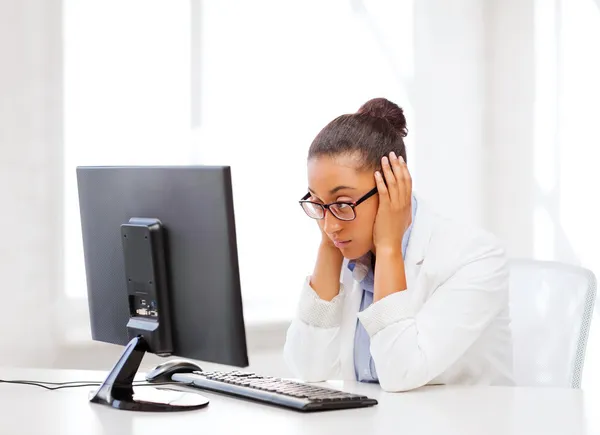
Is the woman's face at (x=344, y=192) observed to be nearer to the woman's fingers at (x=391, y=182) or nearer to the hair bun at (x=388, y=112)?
the woman's fingers at (x=391, y=182)

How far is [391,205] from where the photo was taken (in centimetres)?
197

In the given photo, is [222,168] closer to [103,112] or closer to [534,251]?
[103,112]

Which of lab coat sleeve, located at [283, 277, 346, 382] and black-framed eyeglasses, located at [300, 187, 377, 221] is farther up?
black-framed eyeglasses, located at [300, 187, 377, 221]

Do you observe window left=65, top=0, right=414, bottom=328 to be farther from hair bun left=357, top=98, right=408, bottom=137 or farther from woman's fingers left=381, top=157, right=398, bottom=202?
woman's fingers left=381, top=157, right=398, bottom=202

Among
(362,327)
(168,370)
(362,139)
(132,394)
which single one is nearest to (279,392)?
(132,394)

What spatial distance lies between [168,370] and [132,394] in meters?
0.24

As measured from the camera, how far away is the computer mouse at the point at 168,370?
6.31 ft

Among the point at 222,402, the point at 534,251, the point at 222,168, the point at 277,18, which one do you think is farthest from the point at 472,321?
the point at 534,251

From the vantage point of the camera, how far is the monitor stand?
1.61 metres

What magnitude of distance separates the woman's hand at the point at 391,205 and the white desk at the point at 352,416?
1.11 feet

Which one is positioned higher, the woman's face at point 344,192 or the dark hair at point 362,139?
the dark hair at point 362,139

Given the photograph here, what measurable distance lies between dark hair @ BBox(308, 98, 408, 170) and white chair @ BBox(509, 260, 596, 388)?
0.51m

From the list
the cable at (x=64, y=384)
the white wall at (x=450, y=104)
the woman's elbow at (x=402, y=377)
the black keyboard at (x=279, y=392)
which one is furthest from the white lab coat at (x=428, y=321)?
the white wall at (x=450, y=104)

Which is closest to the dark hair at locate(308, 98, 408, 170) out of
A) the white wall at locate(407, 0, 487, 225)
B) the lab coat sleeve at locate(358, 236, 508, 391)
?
the lab coat sleeve at locate(358, 236, 508, 391)
